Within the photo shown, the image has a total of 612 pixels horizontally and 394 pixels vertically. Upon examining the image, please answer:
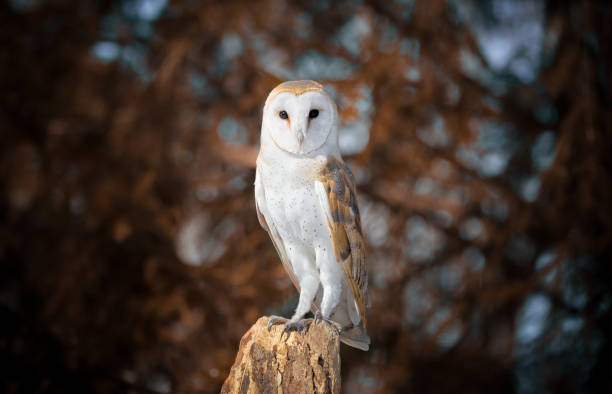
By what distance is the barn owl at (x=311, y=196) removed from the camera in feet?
3.00

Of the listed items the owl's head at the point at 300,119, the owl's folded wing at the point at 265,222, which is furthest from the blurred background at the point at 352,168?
the owl's head at the point at 300,119

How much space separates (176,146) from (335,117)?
1.47 m

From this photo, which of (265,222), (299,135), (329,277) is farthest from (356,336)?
(299,135)

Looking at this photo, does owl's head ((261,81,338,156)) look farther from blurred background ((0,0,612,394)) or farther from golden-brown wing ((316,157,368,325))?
blurred background ((0,0,612,394))

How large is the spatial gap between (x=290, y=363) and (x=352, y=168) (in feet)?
4.39

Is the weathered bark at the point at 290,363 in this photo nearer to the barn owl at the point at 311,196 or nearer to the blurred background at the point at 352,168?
the barn owl at the point at 311,196

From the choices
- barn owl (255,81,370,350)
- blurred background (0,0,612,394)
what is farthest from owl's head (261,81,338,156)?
blurred background (0,0,612,394)

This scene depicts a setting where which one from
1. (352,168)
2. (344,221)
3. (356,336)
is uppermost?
(352,168)

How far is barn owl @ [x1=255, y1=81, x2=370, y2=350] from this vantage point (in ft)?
3.00

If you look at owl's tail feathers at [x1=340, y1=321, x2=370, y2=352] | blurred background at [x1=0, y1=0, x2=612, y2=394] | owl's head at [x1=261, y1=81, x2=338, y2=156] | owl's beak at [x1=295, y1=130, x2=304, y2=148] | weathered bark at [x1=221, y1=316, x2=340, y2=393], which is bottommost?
weathered bark at [x1=221, y1=316, x2=340, y2=393]

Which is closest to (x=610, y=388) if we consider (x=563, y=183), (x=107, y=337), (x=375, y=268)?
(x=563, y=183)

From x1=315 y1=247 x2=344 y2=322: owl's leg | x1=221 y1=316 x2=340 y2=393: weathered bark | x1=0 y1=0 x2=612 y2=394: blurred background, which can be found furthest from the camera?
x1=0 y1=0 x2=612 y2=394: blurred background

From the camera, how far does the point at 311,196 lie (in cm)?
95

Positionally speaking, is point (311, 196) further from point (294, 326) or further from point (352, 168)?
point (352, 168)
